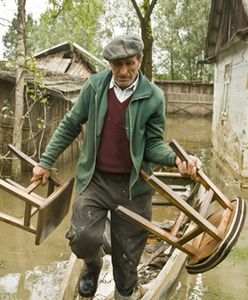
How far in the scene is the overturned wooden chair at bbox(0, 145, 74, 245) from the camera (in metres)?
3.16

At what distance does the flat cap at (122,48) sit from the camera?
3.04m

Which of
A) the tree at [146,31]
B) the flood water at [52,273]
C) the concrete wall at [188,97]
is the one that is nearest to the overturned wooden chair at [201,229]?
the flood water at [52,273]

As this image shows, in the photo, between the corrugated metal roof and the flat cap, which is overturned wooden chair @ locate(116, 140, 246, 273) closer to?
the flat cap

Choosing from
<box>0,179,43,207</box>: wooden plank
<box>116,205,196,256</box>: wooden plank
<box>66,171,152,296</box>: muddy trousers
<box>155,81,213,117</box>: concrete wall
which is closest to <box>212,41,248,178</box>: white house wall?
<box>66,171,152,296</box>: muddy trousers

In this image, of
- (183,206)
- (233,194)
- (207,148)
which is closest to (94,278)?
(183,206)

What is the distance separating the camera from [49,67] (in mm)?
16906

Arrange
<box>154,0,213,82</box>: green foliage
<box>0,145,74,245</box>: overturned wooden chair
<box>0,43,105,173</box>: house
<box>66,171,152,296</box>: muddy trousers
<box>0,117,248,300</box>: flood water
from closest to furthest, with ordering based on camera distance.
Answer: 1. <box>0,145,74,245</box>: overturned wooden chair
2. <box>66,171,152,296</box>: muddy trousers
3. <box>0,117,248,300</box>: flood water
4. <box>0,43,105,173</box>: house
5. <box>154,0,213,82</box>: green foliage

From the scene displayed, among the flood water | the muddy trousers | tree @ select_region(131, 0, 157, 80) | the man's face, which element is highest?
tree @ select_region(131, 0, 157, 80)

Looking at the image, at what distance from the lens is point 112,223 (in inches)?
135

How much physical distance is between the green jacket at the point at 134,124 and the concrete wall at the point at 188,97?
25.5 meters

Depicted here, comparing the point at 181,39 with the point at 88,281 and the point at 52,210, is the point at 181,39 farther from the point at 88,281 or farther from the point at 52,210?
the point at 52,210

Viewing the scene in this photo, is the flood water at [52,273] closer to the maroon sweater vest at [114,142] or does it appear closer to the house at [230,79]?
the maroon sweater vest at [114,142]

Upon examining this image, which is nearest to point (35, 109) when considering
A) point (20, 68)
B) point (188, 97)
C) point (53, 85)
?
point (53, 85)

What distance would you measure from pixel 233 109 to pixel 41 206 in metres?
8.93
